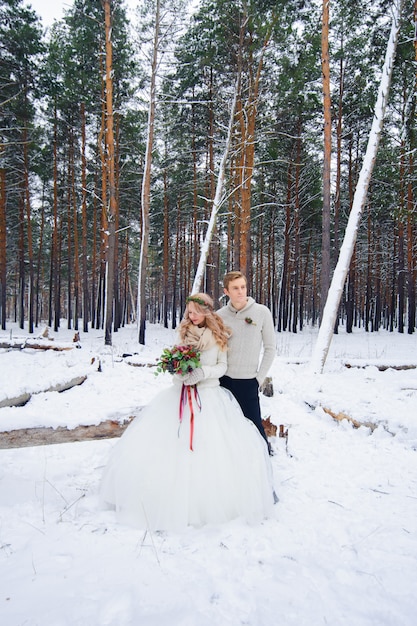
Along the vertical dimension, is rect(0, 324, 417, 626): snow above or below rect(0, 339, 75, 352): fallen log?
below

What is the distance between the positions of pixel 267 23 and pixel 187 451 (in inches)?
545

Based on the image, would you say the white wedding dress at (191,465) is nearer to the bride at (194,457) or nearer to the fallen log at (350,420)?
the bride at (194,457)

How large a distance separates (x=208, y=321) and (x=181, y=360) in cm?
52

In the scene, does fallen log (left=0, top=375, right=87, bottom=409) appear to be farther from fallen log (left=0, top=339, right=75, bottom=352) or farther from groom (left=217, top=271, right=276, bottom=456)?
fallen log (left=0, top=339, right=75, bottom=352)

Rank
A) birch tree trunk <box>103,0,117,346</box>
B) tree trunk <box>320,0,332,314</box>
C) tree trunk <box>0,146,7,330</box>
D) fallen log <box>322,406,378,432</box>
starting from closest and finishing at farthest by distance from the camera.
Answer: fallen log <box>322,406,378,432</box> → tree trunk <box>320,0,332,314</box> → birch tree trunk <box>103,0,117,346</box> → tree trunk <box>0,146,7,330</box>

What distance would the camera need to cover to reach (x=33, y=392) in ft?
20.7

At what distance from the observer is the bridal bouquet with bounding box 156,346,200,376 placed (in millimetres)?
3236

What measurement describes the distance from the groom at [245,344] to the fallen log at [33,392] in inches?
146

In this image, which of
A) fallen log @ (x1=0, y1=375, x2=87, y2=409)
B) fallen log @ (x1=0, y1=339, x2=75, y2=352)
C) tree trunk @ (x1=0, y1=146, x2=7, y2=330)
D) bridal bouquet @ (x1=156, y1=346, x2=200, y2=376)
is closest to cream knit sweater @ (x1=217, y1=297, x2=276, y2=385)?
bridal bouquet @ (x1=156, y1=346, x2=200, y2=376)

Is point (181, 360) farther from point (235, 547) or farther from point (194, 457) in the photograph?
point (235, 547)

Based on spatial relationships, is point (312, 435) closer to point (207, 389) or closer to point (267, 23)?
point (207, 389)

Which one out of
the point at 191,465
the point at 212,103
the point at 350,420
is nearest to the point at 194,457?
the point at 191,465

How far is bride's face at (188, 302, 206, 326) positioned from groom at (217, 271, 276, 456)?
448 millimetres

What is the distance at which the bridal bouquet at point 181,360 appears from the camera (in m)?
3.24
